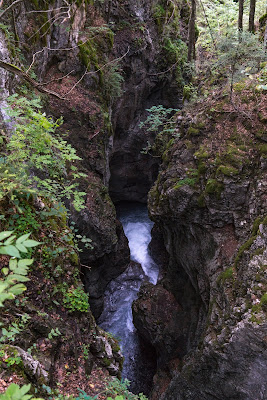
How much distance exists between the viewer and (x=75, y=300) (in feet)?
15.1

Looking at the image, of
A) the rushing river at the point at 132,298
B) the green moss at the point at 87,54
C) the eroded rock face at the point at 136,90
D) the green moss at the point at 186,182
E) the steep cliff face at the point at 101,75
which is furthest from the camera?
the eroded rock face at the point at 136,90

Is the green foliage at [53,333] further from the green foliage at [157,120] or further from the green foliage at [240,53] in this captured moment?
the green foliage at [240,53]

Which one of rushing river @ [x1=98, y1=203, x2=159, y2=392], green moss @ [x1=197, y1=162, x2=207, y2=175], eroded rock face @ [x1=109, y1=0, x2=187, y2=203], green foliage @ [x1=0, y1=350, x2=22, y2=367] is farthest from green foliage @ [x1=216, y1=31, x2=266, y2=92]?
rushing river @ [x1=98, y1=203, x2=159, y2=392]

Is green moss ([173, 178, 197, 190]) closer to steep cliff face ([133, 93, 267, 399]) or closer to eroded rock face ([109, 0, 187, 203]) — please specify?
steep cliff face ([133, 93, 267, 399])

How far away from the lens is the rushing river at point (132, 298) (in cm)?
1116

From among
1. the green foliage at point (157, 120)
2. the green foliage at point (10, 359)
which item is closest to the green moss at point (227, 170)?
the green foliage at point (157, 120)

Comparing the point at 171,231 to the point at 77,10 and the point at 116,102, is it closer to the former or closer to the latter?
the point at 116,102

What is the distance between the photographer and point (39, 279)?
14.1 feet

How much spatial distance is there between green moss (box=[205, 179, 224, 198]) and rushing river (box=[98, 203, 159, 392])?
29.1 feet

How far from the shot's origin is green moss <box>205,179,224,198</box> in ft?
23.8

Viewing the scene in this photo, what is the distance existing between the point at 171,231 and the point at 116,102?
867 centimetres

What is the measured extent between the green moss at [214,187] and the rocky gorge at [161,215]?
31 millimetres

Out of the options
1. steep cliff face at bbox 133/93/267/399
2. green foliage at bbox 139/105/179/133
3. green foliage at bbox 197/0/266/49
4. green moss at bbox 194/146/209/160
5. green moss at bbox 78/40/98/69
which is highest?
green foliage at bbox 197/0/266/49


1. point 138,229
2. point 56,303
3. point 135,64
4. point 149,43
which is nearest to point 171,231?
point 56,303
